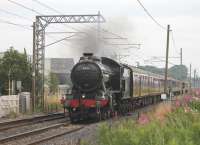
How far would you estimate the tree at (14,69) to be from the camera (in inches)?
2018

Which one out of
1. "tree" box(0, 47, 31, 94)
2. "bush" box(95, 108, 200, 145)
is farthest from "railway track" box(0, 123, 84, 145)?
"tree" box(0, 47, 31, 94)

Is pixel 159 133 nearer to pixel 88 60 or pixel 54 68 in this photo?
pixel 88 60

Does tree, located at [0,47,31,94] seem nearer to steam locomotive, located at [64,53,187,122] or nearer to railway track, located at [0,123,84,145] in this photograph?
steam locomotive, located at [64,53,187,122]

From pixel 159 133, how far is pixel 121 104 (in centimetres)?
1979

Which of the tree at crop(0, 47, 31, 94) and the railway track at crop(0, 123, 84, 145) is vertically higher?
the tree at crop(0, 47, 31, 94)

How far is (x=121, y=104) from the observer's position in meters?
29.3

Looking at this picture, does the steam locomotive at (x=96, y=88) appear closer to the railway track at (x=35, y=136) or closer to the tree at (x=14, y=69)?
the railway track at (x=35, y=136)

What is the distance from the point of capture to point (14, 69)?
52656 millimetres

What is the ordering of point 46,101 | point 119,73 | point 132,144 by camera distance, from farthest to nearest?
point 46,101
point 119,73
point 132,144

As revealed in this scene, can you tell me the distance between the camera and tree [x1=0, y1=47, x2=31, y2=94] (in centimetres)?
5125

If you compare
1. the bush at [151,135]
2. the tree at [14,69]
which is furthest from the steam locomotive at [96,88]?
the tree at [14,69]

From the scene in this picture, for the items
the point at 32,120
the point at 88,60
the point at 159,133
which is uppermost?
the point at 88,60

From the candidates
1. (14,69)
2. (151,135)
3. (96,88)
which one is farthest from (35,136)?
(14,69)

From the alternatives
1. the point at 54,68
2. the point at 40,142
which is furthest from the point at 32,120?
the point at 54,68
